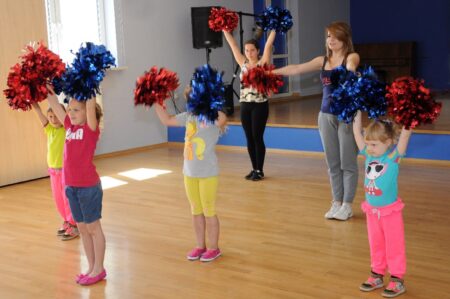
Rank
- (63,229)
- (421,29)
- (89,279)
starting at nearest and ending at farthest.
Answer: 1. (89,279)
2. (63,229)
3. (421,29)

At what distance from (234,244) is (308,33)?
9.39m

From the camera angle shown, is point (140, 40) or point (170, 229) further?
point (140, 40)

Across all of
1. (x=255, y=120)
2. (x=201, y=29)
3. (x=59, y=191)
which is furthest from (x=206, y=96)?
(x=201, y=29)

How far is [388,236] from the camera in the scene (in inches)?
122

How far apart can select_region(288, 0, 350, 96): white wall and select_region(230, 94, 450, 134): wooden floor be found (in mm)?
446

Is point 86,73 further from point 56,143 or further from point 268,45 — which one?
point 268,45

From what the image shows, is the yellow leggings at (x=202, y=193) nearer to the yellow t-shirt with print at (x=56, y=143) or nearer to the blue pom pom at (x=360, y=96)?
the blue pom pom at (x=360, y=96)

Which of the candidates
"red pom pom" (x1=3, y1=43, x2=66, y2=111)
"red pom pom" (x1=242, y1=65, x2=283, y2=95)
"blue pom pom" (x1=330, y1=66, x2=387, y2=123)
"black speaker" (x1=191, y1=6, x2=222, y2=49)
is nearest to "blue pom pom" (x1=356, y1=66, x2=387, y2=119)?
"blue pom pom" (x1=330, y1=66, x2=387, y2=123)

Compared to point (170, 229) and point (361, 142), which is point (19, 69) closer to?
point (170, 229)

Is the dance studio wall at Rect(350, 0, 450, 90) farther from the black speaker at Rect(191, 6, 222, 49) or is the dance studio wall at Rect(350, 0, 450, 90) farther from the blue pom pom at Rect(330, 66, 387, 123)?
the blue pom pom at Rect(330, 66, 387, 123)

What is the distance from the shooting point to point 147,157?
811 cm

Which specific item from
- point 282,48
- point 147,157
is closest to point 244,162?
point 147,157

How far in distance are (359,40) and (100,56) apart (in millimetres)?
11549

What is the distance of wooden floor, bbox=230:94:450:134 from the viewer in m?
7.42
